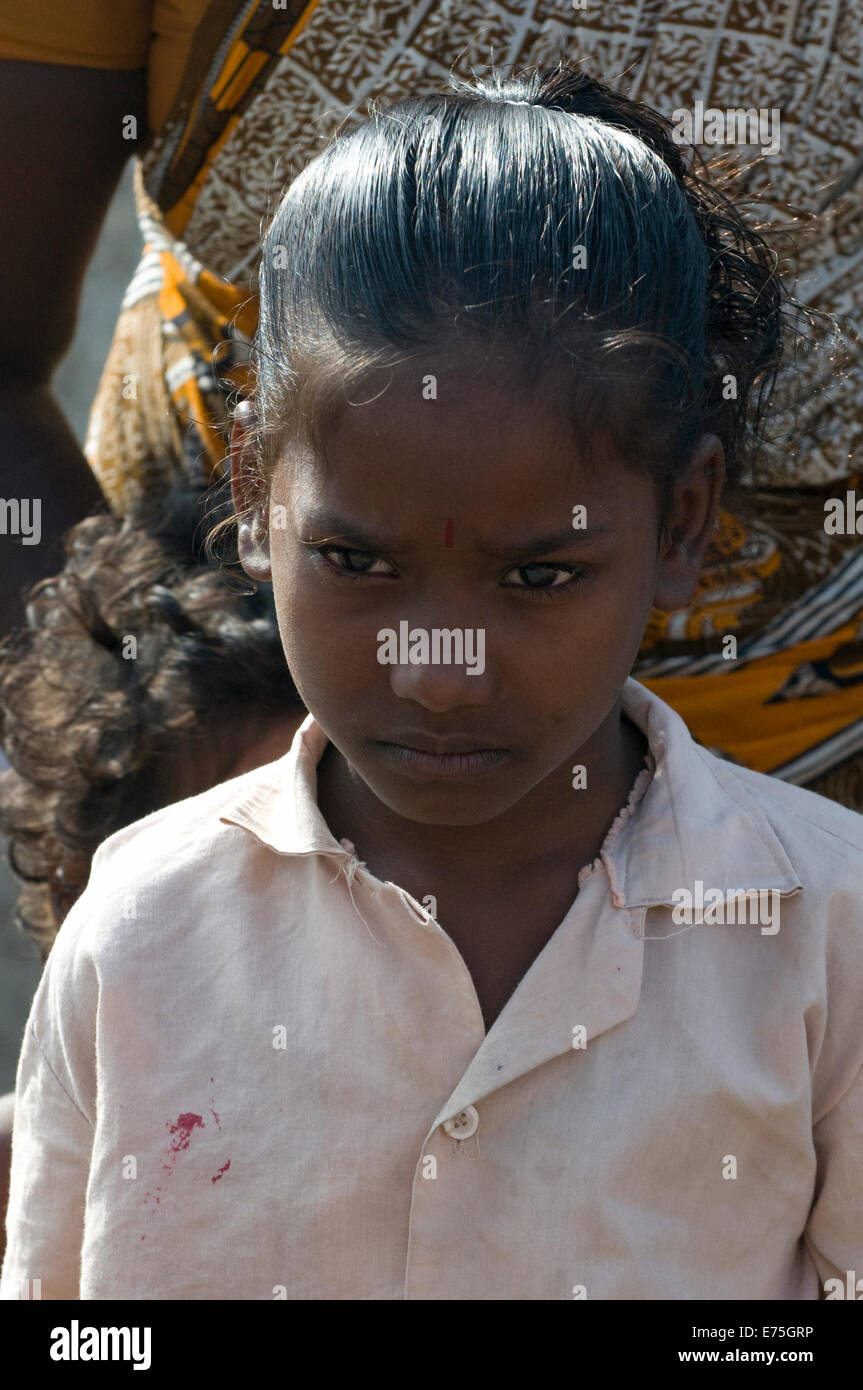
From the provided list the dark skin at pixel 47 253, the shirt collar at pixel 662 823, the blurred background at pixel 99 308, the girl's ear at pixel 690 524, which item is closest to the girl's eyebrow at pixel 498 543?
the girl's ear at pixel 690 524

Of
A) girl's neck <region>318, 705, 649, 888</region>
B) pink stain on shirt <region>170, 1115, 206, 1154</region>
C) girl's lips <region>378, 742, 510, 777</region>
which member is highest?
girl's lips <region>378, 742, 510, 777</region>

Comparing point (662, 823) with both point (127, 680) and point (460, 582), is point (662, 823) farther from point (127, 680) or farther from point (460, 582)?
point (127, 680)

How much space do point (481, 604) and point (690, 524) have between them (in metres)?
0.22

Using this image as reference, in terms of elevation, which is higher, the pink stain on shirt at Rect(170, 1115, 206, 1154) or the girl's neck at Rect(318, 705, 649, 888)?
the girl's neck at Rect(318, 705, 649, 888)

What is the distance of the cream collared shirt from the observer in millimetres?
906

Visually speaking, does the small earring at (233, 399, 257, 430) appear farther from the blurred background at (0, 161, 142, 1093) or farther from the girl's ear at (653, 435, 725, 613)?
the blurred background at (0, 161, 142, 1093)

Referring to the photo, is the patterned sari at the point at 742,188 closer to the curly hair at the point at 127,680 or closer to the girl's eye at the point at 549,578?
the curly hair at the point at 127,680

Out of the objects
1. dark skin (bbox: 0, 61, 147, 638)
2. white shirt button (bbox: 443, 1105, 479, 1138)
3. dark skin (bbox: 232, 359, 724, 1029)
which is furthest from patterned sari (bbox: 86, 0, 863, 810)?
white shirt button (bbox: 443, 1105, 479, 1138)

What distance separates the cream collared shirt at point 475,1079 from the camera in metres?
0.91

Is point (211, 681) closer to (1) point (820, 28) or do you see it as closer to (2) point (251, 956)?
(2) point (251, 956)

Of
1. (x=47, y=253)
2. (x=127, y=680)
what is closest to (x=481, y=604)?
(x=127, y=680)

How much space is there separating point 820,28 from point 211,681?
36.6 inches

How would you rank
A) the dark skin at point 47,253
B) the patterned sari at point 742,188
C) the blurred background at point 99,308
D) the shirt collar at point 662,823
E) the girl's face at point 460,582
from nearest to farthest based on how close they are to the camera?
the girl's face at point 460,582 < the shirt collar at point 662,823 < the patterned sari at point 742,188 < the dark skin at point 47,253 < the blurred background at point 99,308

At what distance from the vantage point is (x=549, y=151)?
2.92ft
